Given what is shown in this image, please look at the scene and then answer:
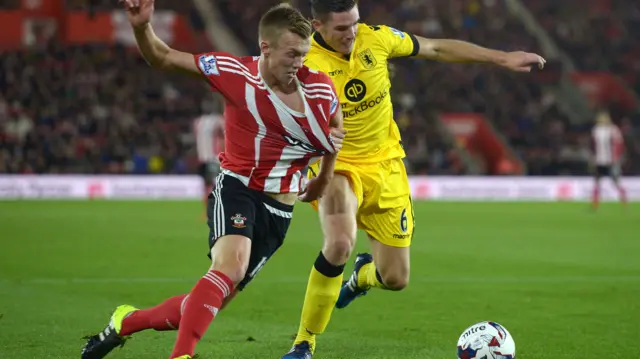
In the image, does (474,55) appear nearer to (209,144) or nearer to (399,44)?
(399,44)

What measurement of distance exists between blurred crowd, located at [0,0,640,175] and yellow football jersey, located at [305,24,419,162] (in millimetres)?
18756

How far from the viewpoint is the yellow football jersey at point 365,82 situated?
652 centimetres

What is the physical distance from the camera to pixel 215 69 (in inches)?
198

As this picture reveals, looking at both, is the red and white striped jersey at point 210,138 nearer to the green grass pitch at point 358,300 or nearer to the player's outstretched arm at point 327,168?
the green grass pitch at point 358,300

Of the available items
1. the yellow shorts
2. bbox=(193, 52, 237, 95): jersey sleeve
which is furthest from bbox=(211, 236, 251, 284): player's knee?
the yellow shorts

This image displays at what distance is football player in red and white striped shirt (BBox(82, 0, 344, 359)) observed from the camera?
4941 mm

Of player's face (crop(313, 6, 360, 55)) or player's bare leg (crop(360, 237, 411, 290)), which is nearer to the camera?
player's face (crop(313, 6, 360, 55))

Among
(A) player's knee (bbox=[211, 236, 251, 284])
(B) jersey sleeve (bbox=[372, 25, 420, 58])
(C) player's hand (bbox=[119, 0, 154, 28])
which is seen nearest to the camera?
(C) player's hand (bbox=[119, 0, 154, 28])

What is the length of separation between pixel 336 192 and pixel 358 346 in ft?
3.14

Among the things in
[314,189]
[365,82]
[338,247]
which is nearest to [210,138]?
[365,82]

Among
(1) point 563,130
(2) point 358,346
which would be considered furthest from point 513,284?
(1) point 563,130

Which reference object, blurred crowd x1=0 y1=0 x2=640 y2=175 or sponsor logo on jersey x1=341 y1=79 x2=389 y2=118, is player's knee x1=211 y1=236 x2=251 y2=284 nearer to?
sponsor logo on jersey x1=341 y1=79 x2=389 y2=118

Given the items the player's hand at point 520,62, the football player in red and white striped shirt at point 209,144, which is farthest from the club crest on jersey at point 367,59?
the football player in red and white striped shirt at point 209,144

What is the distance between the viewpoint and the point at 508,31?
103ft
